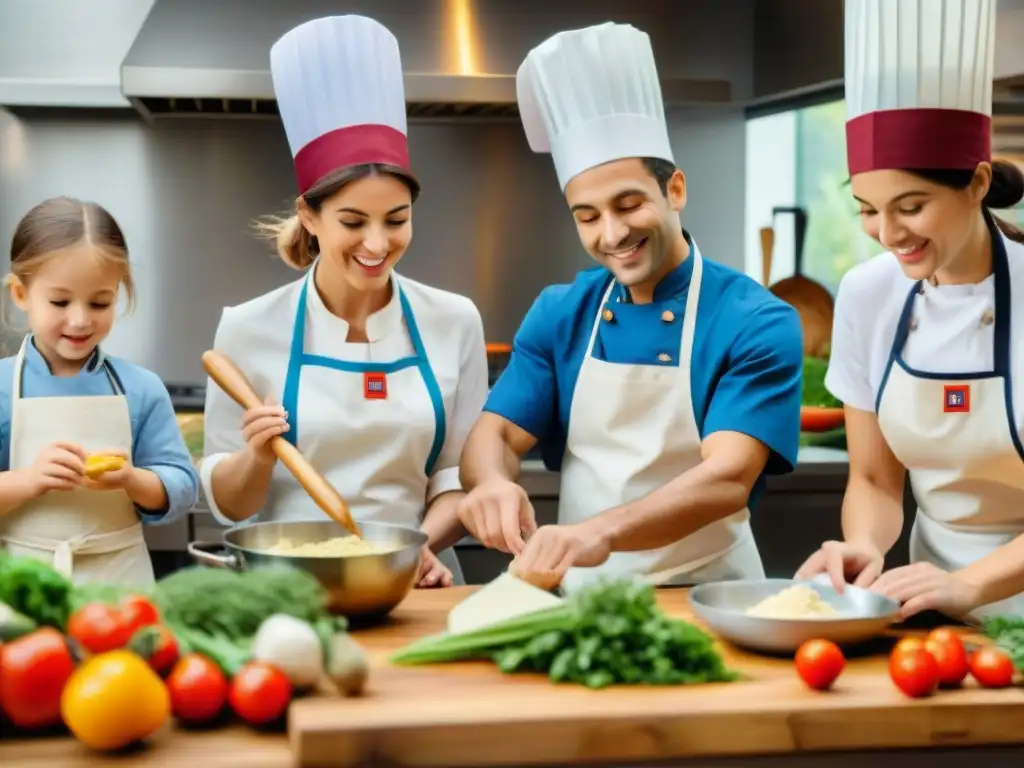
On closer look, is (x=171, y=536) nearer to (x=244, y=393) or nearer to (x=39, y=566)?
(x=244, y=393)

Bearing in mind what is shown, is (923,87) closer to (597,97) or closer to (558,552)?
(597,97)

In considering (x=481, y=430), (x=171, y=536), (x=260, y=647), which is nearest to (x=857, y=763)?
(x=260, y=647)

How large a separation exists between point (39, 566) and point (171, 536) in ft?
5.72

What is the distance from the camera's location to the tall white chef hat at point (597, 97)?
198cm

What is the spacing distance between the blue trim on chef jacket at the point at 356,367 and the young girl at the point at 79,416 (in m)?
0.19

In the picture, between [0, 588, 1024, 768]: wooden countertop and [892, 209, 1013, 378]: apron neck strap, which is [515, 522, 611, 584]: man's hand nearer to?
[0, 588, 1024, 768]: wooden countertop

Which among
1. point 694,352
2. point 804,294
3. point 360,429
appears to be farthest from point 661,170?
point 804,294

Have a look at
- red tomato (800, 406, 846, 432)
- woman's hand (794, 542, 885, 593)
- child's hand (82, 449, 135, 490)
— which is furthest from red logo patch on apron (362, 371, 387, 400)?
red tomato (800, 406, 846, 432)

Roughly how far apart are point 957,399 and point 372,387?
0.93 meters

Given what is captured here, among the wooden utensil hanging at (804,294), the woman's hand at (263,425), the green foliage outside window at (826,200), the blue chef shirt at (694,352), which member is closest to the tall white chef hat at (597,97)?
the blue chef shirt at (694,352)

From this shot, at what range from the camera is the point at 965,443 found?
1855mm

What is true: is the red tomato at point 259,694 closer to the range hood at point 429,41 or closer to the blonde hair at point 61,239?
the blonde hair at point 61,239

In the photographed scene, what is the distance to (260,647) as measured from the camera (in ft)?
4.31

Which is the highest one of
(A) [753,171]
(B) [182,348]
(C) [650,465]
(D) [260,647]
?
(A) [753,171]
